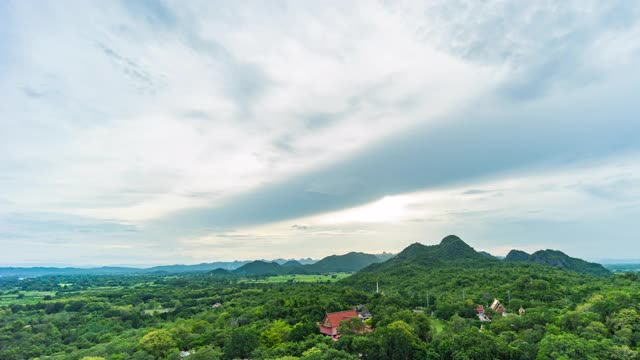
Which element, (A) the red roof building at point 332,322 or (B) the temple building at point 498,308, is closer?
(A) the red roof building at point 332,322

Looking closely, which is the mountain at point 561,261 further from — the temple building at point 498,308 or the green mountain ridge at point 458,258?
the temple building at point 498,308

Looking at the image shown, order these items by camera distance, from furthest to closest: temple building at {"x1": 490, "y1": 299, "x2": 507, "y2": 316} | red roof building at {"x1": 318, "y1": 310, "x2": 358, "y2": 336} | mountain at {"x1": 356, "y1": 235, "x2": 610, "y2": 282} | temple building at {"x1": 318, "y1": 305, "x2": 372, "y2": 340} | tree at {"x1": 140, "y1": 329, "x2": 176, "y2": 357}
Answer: mountain at {"x1": 356, "y1": 235, "x2": 610, "y2": 282}, temple building at {"x1": 490, "y1": 299, "x2": 507, "y2": 316}, red roof building at {"x1": 318, "y1": 310, "x2": 358, "y2": 336}, temple building at {"x1": 318, "y1": 305, "x2": 372, "y2": 340}, tree at {"x1": 140, "y1": 329, "x2": 176, "y2": 357}

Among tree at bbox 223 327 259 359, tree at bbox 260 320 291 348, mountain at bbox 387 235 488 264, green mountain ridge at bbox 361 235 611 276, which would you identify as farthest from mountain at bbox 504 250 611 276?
tree at bbox 223 327 259 359

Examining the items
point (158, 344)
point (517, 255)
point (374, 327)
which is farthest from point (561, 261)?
point (158, 344)

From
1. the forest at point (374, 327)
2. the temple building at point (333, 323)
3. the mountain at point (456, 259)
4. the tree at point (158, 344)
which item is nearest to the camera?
the forest at point (374, 327)

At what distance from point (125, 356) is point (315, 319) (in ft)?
73.5

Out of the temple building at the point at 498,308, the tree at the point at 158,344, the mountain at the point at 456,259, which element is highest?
the mountain at the point at 456,259

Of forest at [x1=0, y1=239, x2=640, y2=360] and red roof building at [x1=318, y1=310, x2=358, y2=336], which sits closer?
forest at [x1=0, y1=239, x2=640, y2=360]

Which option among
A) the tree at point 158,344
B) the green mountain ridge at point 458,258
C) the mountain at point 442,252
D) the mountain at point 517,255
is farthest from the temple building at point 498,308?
the mountain at point 517,255

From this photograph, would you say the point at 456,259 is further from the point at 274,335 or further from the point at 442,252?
the point at 274,335

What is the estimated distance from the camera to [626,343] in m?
32.5

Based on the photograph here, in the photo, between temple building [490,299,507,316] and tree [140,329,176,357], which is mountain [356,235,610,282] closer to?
temple building [490,299,507,316]

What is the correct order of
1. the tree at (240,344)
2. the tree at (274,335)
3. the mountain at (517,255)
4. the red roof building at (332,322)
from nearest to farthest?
the tree at (240,344)
the tree at (274,335)
the red roof building at (332,322)
the mountain at (517,255)

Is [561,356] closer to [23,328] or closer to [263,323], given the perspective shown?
[263,323]
